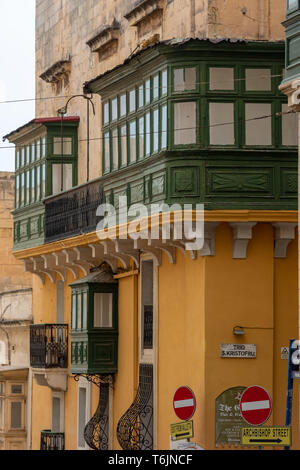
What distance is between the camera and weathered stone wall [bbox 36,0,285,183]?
1104 inches

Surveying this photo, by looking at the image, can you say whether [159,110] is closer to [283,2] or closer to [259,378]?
[283,2]

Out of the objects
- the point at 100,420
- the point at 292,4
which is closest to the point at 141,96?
the point at 292,4

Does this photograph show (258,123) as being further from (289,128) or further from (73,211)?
(73,211)

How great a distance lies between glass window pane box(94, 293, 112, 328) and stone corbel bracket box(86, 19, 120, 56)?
5.86 metres

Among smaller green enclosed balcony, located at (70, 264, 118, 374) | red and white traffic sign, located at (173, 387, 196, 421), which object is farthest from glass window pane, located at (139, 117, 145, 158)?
red and white traffic sign, located at (173, 387, 196, 421)

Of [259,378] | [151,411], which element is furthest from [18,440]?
[259,378]

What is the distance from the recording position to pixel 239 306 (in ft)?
89.4

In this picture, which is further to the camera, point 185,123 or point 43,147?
point 43,147

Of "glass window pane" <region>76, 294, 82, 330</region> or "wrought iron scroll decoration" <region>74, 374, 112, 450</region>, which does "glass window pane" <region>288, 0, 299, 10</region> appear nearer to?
"glass window pane" <region>76, 294, 82, 330</region>

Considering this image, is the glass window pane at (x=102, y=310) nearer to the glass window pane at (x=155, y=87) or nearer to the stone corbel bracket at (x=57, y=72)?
the glass window pane at (x=155, y=87)

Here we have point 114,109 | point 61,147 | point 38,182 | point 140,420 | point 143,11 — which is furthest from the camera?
point 38,182

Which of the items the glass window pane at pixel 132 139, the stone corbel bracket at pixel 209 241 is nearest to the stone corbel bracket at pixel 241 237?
the stone corbel bracket at pixel 209 241

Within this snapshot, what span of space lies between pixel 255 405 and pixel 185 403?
1.39m

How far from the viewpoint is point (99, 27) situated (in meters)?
35.2
